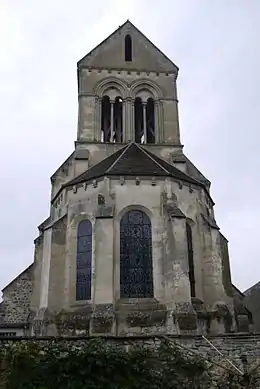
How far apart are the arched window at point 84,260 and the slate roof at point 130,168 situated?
89.0 inches

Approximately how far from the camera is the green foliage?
11227 mm

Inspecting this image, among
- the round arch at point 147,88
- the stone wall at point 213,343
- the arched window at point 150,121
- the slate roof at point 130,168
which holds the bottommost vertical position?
the stone wall at point 213,343

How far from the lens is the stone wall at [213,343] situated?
1222cm

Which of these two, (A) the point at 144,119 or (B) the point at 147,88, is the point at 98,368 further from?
(B) the point at 147,88

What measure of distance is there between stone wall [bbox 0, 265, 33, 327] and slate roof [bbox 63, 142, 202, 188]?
21.6ft

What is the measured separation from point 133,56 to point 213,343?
22.0 metres

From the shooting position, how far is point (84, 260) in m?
20.2

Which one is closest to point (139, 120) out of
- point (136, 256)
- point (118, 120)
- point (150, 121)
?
point (150, 121)

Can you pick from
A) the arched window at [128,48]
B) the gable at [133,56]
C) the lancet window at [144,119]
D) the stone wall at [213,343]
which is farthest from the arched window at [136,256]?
the arched window at [128,48]

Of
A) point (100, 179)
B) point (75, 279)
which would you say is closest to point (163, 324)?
point (75, 279)

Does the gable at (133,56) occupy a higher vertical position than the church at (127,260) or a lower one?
higher

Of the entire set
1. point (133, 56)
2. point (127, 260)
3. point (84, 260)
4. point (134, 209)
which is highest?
point (133, 56)

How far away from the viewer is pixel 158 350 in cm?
1208

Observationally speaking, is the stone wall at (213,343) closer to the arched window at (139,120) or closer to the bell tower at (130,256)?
the bell tower at (130,256)
